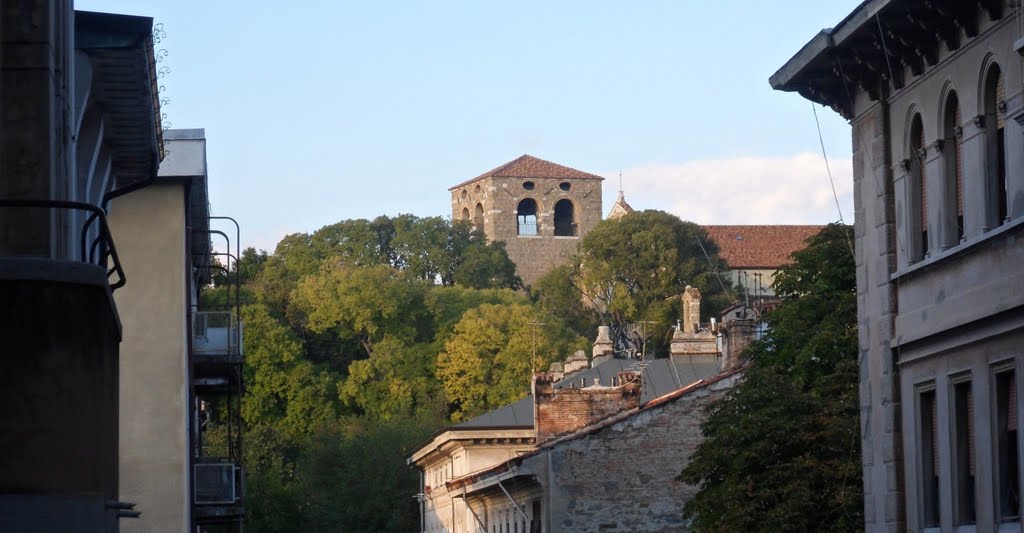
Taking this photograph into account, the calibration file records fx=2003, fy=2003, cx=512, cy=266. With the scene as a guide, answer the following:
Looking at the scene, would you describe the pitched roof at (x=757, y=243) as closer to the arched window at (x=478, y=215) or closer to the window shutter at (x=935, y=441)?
the arched window at (x=478, y=215)

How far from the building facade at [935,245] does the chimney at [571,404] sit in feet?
83.6

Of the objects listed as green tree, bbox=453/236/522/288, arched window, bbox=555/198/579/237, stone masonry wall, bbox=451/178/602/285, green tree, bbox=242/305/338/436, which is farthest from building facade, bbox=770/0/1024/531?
arched window, bbox=555/198/579/237

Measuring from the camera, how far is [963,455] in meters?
18.8

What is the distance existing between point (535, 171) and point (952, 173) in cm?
13761

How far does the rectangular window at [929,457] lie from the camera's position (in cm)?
1967

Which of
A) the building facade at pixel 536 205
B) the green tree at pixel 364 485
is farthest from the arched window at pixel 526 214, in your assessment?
the green tree at pixel 364 485

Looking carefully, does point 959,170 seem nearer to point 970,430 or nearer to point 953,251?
point 953,251

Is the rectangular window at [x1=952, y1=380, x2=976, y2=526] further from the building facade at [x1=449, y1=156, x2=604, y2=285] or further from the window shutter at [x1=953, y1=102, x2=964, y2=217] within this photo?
the building facade at [x1=449, y1=156, x2=604, y2=285]

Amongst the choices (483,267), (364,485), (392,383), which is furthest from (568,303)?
(364,485)

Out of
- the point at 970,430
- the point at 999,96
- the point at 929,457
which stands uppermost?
the point at 999,96

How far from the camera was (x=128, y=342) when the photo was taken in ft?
96.5

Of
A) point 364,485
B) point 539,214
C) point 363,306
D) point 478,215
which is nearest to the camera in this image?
point 364,485

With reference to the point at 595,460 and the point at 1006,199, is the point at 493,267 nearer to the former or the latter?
the point at 595,460

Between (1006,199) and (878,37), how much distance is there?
279 cm
